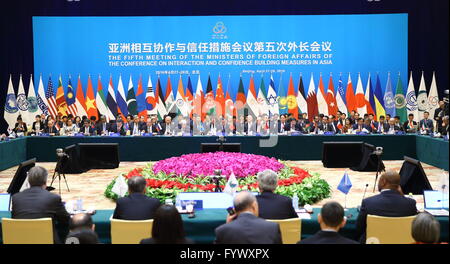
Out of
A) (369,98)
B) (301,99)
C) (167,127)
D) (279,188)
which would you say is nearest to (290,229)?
(279,188)

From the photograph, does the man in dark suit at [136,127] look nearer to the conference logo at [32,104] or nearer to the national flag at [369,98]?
the conference logo at [32,104]

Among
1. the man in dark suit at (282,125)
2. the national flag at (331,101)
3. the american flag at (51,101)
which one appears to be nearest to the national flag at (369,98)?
the national flag at (331,101)

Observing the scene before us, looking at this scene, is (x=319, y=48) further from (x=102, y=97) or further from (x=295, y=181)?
(x=295, y=181)

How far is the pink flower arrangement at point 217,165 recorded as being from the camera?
7148 mm

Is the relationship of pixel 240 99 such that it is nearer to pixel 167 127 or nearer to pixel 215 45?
pixel 215 45

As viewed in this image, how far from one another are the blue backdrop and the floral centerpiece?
7244 millimetres

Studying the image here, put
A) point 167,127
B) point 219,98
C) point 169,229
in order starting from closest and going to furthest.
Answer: point 169,229, point 167,127, point 219,98

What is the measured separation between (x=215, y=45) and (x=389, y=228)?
38.0ft

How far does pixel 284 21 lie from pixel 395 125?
180 inches

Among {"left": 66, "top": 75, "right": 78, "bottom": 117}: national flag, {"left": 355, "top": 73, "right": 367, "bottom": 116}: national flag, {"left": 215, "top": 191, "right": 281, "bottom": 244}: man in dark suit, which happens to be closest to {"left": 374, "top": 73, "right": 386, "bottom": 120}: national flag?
{"left": 355, "top": 73, "right": 367, "bottom": 116}: national flag

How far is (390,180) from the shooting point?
401 centimetres

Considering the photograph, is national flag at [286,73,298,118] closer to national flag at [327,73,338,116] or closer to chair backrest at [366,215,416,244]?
national flag at [327,73,338,116]

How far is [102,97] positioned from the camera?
14.7 m

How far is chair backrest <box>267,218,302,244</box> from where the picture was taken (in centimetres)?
387
